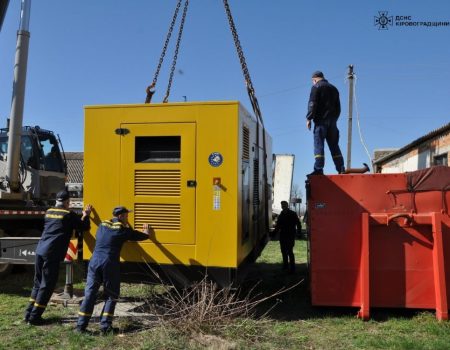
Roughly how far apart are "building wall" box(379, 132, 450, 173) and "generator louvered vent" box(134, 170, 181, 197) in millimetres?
8647

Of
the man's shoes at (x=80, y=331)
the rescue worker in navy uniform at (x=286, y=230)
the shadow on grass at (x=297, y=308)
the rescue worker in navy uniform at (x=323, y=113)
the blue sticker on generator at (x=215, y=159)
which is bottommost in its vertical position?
the man's shoes at (x=80, y=331)

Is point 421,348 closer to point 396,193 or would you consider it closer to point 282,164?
point 396,193

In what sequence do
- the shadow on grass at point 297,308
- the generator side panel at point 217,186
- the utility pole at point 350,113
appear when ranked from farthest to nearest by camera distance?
the utility pole at point 350,113
the shadow on grass at point 297,308
the generator side panel at point 217,186

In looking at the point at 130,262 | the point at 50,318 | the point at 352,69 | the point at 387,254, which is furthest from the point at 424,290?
the point at 352,69

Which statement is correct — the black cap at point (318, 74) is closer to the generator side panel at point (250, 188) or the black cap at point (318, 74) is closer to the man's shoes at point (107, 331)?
the generator side panel at point (250, 188)

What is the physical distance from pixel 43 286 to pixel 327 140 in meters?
4.61

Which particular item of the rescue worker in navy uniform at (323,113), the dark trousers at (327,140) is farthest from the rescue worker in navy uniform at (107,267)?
the rescue worker in navy uniform at (323,113)

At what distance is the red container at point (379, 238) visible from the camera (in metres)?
5.92

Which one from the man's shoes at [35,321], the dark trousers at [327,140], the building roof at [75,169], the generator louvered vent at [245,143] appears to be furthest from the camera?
the building roof at [75,169]

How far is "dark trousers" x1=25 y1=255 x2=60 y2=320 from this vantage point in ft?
19.3

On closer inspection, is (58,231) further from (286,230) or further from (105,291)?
(286,230)

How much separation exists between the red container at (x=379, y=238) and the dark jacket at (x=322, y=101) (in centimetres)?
141

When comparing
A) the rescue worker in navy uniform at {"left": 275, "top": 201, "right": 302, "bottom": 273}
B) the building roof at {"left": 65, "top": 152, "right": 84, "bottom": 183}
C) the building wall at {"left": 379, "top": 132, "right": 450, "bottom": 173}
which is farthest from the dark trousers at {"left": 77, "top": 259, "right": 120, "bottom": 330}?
the building roof at {"left": 65, "top": 152, "right": 84, "bottom": 183}

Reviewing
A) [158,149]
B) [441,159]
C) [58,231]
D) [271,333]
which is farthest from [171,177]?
[441,159]
